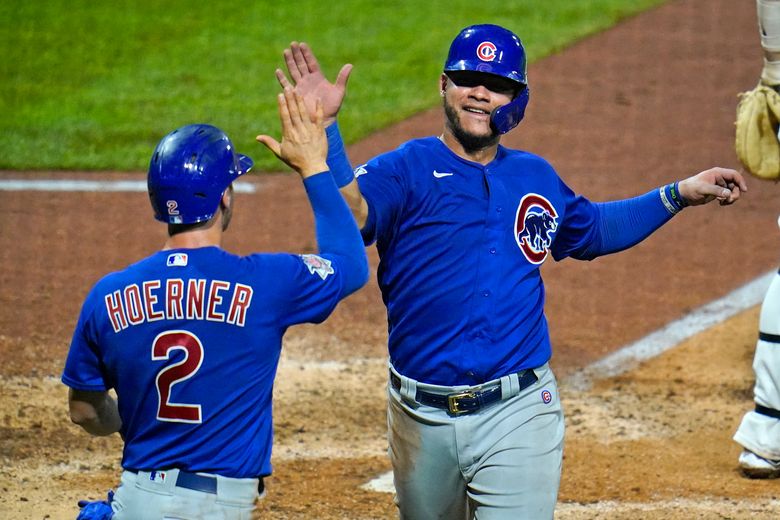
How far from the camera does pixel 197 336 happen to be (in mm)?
3234

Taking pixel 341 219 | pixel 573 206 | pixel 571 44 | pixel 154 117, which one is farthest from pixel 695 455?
pixel 571 44

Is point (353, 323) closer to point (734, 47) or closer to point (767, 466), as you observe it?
point (767, 466)

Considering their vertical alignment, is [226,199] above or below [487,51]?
below

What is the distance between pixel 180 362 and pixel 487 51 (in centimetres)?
148

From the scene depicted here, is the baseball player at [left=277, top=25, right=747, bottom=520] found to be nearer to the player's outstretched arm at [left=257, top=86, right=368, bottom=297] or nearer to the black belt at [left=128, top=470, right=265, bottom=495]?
the player's outstretched arm at [left=257, top=86, right=368, bottom=297]

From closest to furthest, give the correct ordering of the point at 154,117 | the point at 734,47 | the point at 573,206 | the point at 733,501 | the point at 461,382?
1. the point at 461,382
2. the point at 573,206
3. the point at 733,501
4. the point at 154,117
5. the point at 734,47

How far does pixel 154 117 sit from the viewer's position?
11.2 m

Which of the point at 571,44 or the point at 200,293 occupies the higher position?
the point at 571,44

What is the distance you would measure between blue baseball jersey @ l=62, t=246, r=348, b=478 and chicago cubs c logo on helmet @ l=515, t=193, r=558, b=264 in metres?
0.88

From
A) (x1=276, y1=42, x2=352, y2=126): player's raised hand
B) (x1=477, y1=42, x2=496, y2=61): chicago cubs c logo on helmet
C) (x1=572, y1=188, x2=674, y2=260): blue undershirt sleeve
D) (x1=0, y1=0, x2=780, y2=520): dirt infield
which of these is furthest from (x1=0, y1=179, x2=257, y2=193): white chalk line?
(x1=276, y1=42, x2=352, y2=126): player's raised hand

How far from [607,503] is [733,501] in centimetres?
51

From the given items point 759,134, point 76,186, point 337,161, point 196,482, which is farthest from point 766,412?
point 76,186

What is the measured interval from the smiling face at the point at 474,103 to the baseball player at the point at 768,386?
1871mm

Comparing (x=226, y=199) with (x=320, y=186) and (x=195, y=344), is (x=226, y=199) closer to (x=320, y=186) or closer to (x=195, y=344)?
(x=320, y=186)
